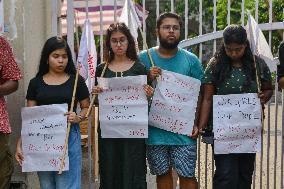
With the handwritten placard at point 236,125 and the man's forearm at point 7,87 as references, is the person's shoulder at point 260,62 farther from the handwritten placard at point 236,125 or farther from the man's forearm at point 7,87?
the man's forearm at point 7,87

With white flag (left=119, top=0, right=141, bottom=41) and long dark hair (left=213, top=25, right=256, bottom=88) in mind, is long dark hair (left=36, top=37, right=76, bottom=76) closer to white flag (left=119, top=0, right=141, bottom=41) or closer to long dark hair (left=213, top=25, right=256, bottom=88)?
white flag (left=119, top=0, right=141, bottom=41)

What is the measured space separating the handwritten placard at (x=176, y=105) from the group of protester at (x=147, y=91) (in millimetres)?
68

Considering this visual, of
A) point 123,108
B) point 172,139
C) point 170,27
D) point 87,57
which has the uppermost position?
point 170,27

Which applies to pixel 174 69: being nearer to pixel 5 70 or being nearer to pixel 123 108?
pixel 123 108

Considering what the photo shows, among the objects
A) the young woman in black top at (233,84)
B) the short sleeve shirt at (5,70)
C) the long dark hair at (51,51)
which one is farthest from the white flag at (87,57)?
the young woman in black top at (233,84)

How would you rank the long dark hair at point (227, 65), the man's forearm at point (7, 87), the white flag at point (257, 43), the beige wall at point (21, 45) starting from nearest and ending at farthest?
1. the man's forearm at point (7, 87)
2. the long dark hair at point (227, 65)
3. the white flag at point (257, 43)
4. the beige wall at point (21, 45)

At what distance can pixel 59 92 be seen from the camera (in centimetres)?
439

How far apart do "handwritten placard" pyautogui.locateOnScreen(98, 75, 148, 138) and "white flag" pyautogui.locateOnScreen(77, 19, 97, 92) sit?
22 centimetres

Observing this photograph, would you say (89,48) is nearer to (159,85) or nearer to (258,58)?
(159,85)

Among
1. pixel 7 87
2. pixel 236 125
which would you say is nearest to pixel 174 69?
pixel 236 125

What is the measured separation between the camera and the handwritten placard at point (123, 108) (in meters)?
4.53

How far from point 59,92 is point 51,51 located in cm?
34

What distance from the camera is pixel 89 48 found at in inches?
188

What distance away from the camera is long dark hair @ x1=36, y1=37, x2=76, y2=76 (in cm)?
440
